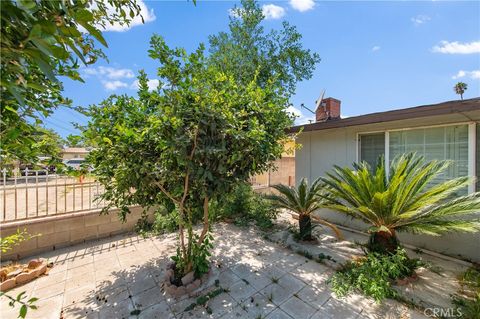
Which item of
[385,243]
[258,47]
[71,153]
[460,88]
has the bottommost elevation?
[385,243]

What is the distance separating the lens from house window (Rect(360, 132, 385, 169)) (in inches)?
206

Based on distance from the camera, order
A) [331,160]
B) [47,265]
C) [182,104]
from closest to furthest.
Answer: [182,104], [47,265], [331,160]

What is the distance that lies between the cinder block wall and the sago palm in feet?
17.5

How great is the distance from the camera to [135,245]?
4.69 meters

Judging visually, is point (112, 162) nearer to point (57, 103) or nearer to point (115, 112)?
point (115, 112)

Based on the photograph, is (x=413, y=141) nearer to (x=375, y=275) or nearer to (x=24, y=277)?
(x=375, y=275)

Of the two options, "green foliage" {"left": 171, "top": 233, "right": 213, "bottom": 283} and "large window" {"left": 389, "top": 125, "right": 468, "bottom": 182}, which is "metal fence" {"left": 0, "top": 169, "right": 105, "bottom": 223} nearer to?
"green foliage" {"left": 171, "top": 233, "right": 213, "bottom": 283}

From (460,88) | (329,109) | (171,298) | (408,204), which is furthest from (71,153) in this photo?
(460,88)

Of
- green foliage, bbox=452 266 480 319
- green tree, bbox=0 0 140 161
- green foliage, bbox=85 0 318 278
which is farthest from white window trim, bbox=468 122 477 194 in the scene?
green tree, bbox=0 0 140 161

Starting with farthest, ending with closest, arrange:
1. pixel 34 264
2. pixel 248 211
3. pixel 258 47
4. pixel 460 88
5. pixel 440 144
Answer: pixel 258 47 → pixel 248 211 → pixel 460 88 → pixel 440 144 → pixel 34 264

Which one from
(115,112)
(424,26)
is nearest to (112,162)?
(115,112)

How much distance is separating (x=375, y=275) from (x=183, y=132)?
3.52 meters

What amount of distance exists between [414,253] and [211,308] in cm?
443

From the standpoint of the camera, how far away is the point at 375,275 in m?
3.05
